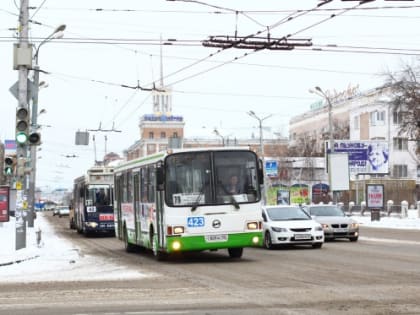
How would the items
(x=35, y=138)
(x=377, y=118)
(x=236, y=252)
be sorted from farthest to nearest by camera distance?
(x=377, y=118) < (x=35, y=138) < (x=236, y=252)

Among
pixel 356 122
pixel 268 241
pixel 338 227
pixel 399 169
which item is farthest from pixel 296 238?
pixel 356 122

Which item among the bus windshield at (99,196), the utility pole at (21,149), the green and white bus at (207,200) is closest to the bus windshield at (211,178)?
the green and white bus at (207,200)

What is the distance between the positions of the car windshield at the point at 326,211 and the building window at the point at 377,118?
6835 cm

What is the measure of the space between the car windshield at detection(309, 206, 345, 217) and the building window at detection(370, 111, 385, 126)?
68.3 m

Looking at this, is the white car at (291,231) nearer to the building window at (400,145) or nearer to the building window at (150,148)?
the building window at (400,145)

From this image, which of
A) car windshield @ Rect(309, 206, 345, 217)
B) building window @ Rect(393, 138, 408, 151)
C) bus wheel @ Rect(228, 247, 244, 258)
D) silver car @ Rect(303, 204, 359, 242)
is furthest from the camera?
building window @ Rect(393, 138, 408, 151)

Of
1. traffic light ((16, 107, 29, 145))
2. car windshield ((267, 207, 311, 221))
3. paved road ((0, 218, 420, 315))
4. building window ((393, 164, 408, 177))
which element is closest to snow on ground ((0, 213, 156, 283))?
paved road ((0, 218, 420, 315))

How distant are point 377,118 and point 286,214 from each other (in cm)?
7513

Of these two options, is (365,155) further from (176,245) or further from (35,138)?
(176,245)

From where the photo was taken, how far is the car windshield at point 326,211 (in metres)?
30.6

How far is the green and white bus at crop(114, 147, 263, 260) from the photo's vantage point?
1941cm

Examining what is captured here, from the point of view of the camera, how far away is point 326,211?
30922mm

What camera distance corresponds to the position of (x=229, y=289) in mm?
13438

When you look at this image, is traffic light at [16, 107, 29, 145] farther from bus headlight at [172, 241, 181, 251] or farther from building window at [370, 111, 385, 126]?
building window at [370, 111, 385, 126]
